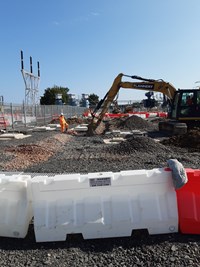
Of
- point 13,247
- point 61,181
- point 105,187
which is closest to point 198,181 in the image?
point 105,187

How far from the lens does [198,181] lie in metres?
3.61

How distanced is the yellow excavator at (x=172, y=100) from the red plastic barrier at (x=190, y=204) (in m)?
12.9

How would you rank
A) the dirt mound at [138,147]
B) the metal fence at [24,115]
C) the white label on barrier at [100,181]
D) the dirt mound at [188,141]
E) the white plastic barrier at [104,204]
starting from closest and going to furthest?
the white plastic barrier at [104,204] → the white label on barrier at [100,181] → the dirt mound at [138,147] → the dirt mound at [188,141] → the metal fence at [24,115]

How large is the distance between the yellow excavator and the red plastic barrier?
12.9 metres

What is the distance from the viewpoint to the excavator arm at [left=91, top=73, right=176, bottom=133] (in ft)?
56.1

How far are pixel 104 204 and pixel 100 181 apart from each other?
0.95 ft

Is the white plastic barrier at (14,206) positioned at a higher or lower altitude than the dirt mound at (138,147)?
higher

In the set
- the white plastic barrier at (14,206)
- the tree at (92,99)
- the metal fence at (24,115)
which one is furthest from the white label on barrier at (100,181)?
the tree at (92,99)

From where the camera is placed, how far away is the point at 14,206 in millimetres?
3613

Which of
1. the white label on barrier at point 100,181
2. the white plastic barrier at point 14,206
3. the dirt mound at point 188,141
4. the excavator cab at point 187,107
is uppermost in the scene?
the excavator cab at point 187,107

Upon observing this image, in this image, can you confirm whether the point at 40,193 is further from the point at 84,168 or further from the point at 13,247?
the point at 84,168

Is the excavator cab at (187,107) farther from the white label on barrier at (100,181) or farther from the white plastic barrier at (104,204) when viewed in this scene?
the white label on barrier at (100,181)

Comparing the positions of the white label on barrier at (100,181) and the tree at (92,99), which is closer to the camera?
the white label on barrier at (100,181)

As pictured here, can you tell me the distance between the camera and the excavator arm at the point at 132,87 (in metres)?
17.1
